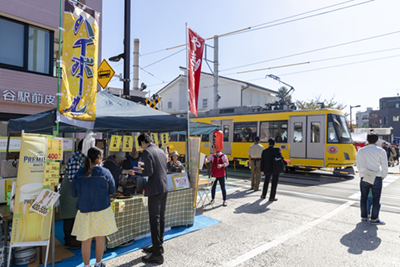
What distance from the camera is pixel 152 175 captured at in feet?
12.9

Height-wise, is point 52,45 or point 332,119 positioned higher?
point 52,45

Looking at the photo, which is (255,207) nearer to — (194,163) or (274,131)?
(194,163)

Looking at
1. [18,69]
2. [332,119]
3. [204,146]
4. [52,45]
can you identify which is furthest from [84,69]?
[204,146]

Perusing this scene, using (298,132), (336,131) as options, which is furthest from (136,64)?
(336,131)

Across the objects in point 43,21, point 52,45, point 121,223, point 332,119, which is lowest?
point 121,223

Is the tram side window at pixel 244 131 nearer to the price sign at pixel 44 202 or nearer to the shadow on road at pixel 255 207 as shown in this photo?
the shadow on road at pixel 255 207

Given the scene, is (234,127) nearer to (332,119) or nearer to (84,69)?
(332,119)

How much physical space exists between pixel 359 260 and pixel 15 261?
497cm

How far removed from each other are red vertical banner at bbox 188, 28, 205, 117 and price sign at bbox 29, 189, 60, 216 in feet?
11.0

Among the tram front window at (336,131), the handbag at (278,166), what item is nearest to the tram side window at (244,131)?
the tram front window at (336,131)

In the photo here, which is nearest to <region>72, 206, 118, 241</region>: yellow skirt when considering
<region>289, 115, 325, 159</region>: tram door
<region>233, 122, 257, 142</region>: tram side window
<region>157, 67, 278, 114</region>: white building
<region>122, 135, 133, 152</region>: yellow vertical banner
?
<region>122, 135, 133, 152</region>: yellow vertical banner

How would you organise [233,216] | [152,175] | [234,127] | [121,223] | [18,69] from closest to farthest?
1. [152,175]
2. [121,223]
3. [233,216]
4. [18,69]
5. [234,127]

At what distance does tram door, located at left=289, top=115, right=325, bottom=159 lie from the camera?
468 inches

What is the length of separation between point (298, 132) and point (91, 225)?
11.0 metres
